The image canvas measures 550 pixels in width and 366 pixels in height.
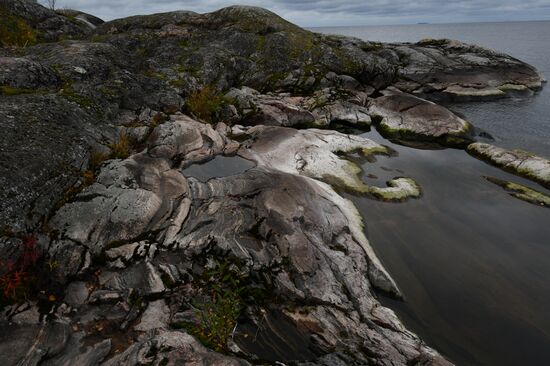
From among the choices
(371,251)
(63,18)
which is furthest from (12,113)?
(63,18)

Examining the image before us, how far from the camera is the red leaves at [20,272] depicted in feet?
31.5

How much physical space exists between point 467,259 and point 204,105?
21311 millimetres

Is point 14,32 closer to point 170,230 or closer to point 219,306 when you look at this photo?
point 170,230

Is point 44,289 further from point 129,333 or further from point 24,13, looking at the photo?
point 24,13

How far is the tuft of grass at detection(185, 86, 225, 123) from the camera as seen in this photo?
26281mm

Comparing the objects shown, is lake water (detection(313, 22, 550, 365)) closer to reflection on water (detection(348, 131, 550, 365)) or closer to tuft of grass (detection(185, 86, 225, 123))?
reflection on water (detection(348, 131, 550, 365))

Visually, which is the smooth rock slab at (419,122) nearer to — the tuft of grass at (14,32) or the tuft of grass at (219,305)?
the tuft of grass at (219,305)

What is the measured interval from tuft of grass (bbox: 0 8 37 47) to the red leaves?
2633 centimetres

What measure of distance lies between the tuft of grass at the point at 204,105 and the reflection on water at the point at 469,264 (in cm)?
1373

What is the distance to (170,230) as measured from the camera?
13133mm

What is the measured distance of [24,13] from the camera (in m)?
34.8

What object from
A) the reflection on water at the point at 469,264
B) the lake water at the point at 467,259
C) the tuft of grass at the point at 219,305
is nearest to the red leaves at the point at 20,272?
the tuft of grass at the point at 219,305

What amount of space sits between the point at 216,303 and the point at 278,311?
2.21m

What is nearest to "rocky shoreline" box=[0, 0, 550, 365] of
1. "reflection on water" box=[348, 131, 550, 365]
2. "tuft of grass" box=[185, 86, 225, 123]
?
"tuft of grass" box=[185, 86, 225, 123]
